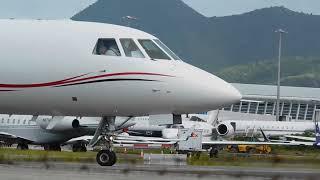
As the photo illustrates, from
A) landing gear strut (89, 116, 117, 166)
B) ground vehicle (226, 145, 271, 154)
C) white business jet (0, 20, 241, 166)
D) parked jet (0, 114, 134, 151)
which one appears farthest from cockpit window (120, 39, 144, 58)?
ground vehicle (226, 145, 271, 154)

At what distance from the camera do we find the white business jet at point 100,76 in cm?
2006

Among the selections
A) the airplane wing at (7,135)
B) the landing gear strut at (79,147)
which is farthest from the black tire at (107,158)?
the airplane wing at (7,135)

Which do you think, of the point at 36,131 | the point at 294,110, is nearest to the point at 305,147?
the point at 36,131

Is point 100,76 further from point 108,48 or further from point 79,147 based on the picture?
point 79,147

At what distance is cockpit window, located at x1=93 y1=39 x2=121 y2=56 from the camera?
20562mm

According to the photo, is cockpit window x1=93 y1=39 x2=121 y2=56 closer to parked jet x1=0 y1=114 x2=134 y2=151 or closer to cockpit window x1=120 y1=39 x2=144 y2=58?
cockpit window x1=120 y1=39 x2=144 y2=58

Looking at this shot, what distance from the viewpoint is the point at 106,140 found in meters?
21.4

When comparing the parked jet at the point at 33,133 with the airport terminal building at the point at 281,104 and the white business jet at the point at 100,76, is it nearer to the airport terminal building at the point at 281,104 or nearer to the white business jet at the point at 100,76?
the white business jet at the point at 100,76

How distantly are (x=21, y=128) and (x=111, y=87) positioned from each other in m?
29.0

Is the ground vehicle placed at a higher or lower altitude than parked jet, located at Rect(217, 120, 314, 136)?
lower

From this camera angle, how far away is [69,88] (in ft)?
67.8

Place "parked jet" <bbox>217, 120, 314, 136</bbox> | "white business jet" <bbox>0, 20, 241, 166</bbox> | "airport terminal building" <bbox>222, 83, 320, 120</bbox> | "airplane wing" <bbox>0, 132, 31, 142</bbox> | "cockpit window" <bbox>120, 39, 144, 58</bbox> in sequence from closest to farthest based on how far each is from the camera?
"white business jet" <bbox>0, 20, 241, 166</bbox>
"cockpit window" <bbox>120, 39, 144, 58</bbox>
"airplane wing" <bbox>0, 132, 31, 142</bbox>
"parked jet" <bbox>217, 120, 314, 136</bbox>
"airport terminal building" <bbox>222, 83, 320, 120</bbox>

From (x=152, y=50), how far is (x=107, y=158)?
10.7ft

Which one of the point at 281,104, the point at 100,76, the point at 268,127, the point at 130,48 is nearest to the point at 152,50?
the point at 130,48
